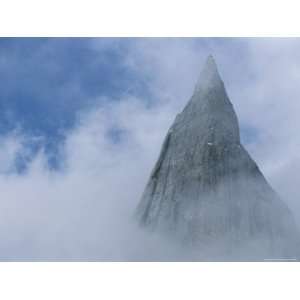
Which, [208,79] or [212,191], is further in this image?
[208,79]

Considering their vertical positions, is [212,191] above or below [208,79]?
below

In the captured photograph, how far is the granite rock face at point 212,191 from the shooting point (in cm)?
2133

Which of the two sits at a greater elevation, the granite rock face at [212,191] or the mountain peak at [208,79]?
the mountain peak at [208,79]

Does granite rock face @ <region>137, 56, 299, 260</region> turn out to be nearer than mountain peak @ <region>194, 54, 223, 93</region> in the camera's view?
Yes

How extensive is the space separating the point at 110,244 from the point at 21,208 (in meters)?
3.64

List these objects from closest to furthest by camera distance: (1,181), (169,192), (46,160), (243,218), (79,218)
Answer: (1,181) < (46,160) < (79,218) < (243,218) < (169,192)

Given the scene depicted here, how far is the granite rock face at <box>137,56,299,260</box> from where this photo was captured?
840 inches

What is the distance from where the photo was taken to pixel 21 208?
Answer: 49.5ft

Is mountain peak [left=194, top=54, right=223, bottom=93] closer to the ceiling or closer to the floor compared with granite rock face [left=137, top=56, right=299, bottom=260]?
closer to the ceiling

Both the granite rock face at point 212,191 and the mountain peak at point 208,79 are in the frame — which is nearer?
the granite rock face at point 212,191

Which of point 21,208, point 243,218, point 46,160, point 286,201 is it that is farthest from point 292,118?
point 21,208

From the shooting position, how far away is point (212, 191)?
76.5ft

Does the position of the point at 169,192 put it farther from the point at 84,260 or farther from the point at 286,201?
the point at 84,260
